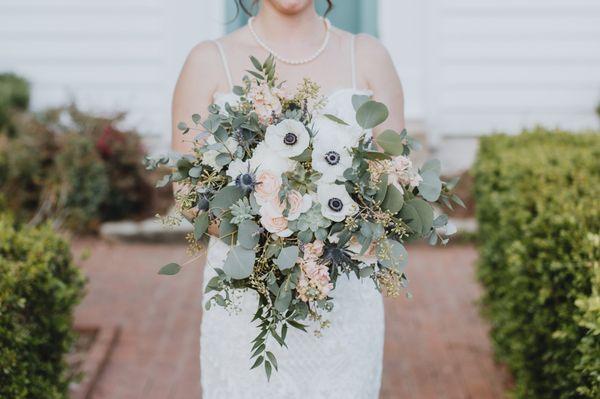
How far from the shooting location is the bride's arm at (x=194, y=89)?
114 inches

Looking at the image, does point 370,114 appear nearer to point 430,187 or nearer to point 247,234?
point 430,187

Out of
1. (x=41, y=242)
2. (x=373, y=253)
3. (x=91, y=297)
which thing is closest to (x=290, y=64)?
(x=373, y=253)

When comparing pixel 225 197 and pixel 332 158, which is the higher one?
pixel 332 158

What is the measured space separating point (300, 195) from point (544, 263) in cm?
181

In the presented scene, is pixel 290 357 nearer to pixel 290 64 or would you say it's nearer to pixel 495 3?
pixel 290 64

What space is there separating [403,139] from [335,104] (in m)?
0.45

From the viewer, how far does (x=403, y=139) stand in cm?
248

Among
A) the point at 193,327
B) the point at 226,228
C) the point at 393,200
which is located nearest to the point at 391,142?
the point at 393,200

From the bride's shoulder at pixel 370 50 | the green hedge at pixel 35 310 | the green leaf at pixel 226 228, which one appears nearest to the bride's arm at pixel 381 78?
the bride's shoulder at pixel 370 50

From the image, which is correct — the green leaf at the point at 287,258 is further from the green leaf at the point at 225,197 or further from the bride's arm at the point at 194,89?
the bride's arm at the point at 194,89

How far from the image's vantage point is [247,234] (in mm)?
2334

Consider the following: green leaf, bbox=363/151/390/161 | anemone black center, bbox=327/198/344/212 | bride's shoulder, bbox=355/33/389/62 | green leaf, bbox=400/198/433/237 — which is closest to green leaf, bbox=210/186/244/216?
anemone black center, bbox=327/198/344/212

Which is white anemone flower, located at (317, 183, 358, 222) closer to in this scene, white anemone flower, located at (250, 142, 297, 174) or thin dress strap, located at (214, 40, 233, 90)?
white anemone flower, located at (250, 142, 297, 174)

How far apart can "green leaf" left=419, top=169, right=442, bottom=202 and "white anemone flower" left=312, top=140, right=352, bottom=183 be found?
0.24 m
